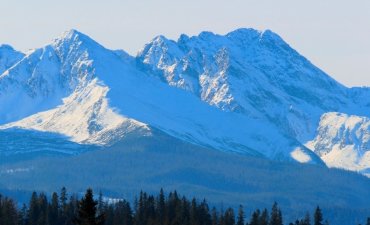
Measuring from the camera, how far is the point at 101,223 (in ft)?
401

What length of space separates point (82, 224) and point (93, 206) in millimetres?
1643

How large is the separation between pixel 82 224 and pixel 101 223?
59.5 inches

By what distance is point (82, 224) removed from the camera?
12175 cm

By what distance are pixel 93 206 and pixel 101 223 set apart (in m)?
1.46

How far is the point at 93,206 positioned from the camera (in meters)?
122
